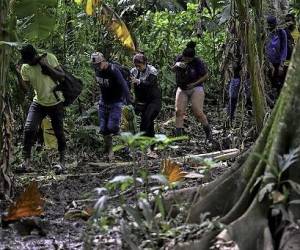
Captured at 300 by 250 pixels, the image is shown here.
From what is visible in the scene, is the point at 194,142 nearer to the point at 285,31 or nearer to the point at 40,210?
the point at 285,31

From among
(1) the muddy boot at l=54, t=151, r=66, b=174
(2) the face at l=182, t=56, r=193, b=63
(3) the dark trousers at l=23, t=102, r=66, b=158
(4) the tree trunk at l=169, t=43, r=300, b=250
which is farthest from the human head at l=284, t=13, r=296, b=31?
(4) the tree trunk at l=169, t=43, r=300, b=250

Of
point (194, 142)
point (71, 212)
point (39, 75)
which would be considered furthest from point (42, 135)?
point (71, 212)

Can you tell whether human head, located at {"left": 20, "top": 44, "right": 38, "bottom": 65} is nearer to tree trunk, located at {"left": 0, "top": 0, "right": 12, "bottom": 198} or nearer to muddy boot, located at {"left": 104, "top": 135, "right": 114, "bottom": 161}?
tree trunk, located at {"left": 0, "top": 0, "right": 12, "bottom": 198}

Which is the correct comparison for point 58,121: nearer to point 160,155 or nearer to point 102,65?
point 102,65

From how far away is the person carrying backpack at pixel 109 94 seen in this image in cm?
1038

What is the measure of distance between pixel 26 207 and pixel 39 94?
3.57 metres

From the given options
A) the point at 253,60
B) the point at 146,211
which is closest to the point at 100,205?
the point at 146,211

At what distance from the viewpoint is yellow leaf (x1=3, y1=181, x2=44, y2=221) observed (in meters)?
6.09

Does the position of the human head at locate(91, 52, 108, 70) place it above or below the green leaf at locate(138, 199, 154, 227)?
above

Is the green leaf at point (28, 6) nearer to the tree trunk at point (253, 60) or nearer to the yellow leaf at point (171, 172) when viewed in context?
the tree trunk at point (253, 60)

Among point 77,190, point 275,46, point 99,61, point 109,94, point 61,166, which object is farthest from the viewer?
point 275,46

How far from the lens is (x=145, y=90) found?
11.1 meters

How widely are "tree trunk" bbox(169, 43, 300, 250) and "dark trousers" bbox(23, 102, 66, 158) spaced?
4.74 metres

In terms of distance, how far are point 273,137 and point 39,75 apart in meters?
5.31
